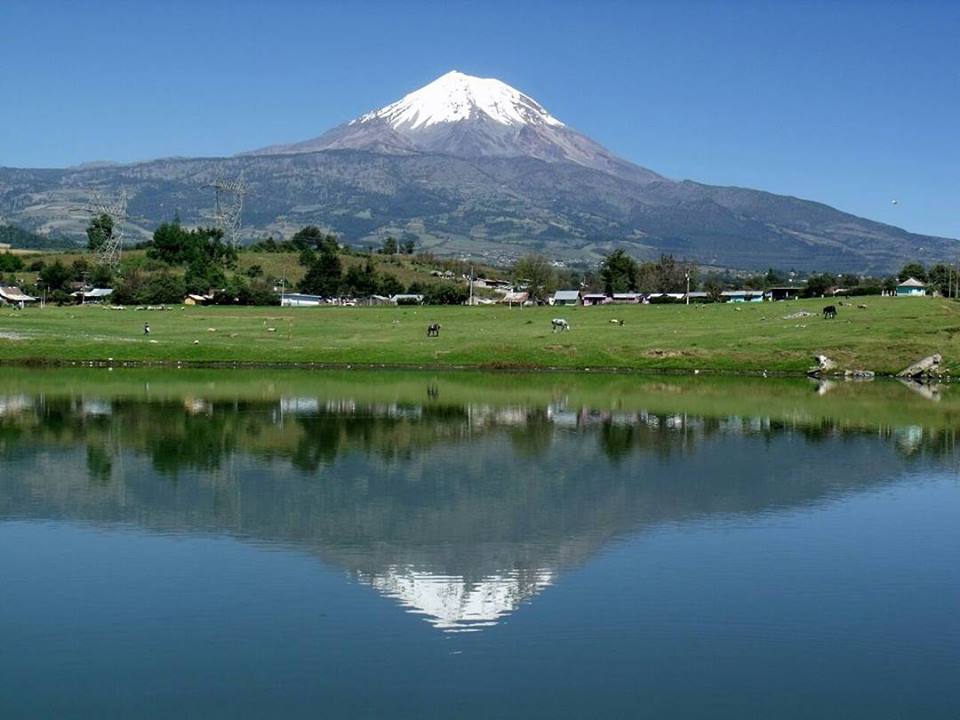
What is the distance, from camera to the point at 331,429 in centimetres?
4728

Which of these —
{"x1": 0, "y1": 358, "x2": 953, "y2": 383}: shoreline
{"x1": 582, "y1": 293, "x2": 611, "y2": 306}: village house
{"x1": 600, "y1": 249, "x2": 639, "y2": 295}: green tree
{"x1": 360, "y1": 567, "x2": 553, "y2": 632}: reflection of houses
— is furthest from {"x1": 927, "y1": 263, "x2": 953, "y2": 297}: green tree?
{"x1": 360, "y1": 567, "x2": 553, "y2": 632}: reflection of houses

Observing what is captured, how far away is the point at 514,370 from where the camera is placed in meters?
84.7

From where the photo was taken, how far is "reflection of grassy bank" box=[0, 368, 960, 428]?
58438 mm

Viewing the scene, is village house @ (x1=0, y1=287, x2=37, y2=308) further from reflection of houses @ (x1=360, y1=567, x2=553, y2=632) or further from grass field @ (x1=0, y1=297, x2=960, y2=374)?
reflection of houses @ (x1=360, y1=567, x2=553, y2=632)

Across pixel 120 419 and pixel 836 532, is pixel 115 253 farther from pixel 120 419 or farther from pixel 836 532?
pixel 836 532

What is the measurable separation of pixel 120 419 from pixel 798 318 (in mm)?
69703

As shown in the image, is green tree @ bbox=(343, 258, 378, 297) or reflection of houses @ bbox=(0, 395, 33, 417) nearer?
reflection of houses @ bbox=(0, 395, 33, 417)

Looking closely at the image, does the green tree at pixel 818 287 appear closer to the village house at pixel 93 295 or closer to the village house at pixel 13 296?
the village house at pixel 93 295

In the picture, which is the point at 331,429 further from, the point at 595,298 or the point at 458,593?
the point at 595,298

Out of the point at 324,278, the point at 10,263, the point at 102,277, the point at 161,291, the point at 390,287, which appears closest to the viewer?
the point at 161,291

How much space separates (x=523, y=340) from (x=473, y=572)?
6941 centimetres

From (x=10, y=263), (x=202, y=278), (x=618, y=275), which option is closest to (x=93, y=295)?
(x=202, y=278)

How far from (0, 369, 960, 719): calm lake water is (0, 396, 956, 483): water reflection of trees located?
296 millimetres

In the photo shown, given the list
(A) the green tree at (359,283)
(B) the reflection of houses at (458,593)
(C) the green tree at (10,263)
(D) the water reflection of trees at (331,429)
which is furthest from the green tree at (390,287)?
(B) the reflection of houses at (458,593)
